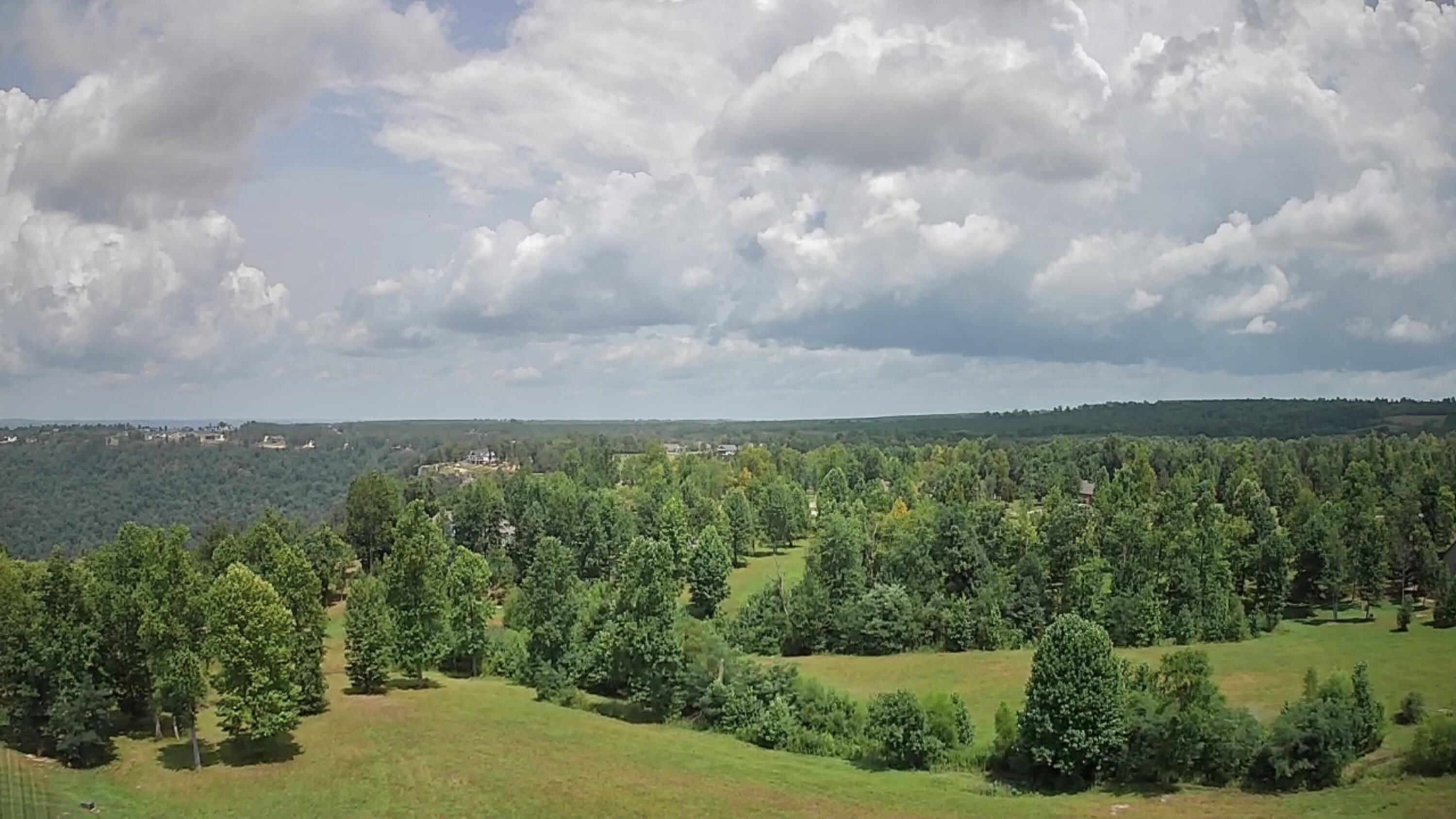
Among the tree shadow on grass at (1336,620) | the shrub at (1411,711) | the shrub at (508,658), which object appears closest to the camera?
the shrub at (1411,711)

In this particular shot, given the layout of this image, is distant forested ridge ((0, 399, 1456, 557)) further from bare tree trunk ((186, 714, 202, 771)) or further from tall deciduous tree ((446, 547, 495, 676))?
bare tree trunk ((186, 714, 202, 771))

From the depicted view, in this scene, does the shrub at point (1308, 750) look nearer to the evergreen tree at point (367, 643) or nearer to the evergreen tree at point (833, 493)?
the evergreen tree at point (367, 643)

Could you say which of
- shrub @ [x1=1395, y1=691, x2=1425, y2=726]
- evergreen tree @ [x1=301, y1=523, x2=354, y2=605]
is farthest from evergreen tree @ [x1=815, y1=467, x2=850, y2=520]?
shrub @ [x1=1395, y1=691, x2=1425, y2=726]

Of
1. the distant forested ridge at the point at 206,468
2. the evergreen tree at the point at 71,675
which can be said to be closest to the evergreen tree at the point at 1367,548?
the distant forested ridge at the point at 206,468

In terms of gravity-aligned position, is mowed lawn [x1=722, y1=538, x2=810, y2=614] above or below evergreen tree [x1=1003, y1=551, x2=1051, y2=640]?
below

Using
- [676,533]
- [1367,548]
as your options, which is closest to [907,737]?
[676,533]

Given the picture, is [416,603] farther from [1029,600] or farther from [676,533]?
[1029,600]
